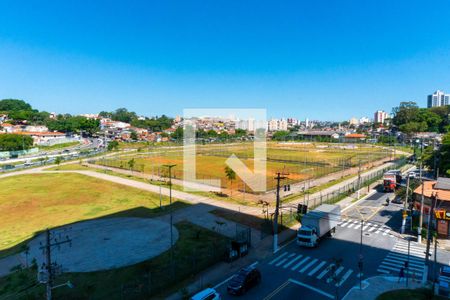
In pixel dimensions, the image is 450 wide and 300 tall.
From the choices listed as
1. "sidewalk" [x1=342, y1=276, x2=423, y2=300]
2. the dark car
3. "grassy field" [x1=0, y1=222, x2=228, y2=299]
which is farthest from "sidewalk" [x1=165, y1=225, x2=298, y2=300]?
"sidewalk" [x1=342, y1=276, x2=423, y2=300]

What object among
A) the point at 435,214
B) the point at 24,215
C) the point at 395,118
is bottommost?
the point at 24,215

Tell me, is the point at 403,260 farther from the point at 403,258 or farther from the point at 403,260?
the point at 403,258

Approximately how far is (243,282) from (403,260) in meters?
14.3

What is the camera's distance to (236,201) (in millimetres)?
40344

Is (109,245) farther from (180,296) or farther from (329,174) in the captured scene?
(329,174)

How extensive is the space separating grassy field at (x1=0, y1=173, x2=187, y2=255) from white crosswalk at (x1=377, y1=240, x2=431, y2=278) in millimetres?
25270

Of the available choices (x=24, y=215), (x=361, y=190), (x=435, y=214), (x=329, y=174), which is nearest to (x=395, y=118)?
(x=329, y=174)

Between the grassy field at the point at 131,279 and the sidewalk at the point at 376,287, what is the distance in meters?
10.2

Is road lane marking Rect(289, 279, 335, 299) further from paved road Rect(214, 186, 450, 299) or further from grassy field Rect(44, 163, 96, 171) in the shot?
grassy field Rect(44, 163, 96, 171)

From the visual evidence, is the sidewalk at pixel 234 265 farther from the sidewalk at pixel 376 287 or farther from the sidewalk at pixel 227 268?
the sidewalk at pixel 376 287

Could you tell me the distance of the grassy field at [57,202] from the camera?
31.5 meters

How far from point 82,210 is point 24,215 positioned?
21.9 feet

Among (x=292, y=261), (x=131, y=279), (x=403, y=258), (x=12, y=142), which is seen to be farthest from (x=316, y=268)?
(x=12, y=142)

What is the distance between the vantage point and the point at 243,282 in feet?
57.9
